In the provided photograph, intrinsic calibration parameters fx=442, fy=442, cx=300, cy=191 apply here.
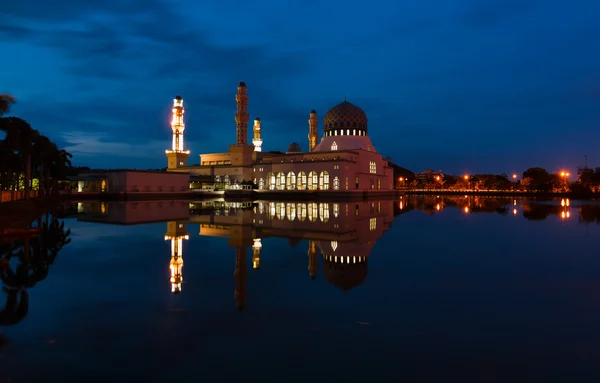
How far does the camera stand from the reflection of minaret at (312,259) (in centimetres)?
920

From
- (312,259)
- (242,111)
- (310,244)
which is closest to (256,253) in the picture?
(312,259)

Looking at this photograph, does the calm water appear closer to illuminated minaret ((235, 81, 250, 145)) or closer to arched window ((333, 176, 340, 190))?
arched window ((333, 176, 340, 190))

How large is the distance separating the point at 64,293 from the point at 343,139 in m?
55.6

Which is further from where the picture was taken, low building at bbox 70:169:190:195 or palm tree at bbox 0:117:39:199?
low building at bbox 70:169:190:195

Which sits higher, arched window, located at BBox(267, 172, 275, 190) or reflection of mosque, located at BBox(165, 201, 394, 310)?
arched window, located at BBox(267, 172, 275, 190)

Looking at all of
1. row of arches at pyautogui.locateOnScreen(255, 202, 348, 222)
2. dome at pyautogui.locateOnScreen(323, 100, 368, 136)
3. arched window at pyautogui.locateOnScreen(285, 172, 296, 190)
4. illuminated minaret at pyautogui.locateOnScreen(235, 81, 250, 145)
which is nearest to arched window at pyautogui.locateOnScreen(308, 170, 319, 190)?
arched window at pyautogui.locateOnScreen(285, 172, 296, 190)

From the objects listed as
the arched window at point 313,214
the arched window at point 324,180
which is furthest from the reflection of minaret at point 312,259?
the arched window at point 324,180

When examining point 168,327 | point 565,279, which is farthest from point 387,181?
point 168,327

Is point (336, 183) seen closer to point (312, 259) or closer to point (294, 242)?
point (294, 242)

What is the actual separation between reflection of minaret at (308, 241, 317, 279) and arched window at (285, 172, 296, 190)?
4653 centimetres

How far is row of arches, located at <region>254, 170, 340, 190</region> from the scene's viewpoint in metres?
56.6

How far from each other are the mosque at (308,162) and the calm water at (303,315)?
45.0m

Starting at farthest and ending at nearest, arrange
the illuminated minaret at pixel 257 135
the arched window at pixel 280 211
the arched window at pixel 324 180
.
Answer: the illuminated minaret at pixel 257 135
the arched window at pixel 324 180
the arched window at pixel 280 211

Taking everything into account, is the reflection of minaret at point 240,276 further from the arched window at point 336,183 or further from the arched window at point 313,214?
the arched window at point 336,183
